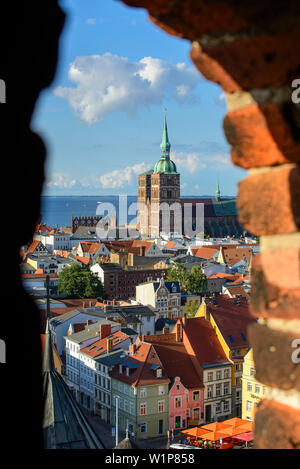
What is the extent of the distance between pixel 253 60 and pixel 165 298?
43.8m

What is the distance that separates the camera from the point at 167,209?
335 ft

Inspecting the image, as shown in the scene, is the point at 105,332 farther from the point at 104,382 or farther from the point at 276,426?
the point at 276,426

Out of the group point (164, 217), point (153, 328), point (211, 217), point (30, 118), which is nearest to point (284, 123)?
point (30, 118)

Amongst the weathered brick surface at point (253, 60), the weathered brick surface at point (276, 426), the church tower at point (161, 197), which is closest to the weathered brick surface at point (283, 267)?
the weathered brick surface at point (276, 426)

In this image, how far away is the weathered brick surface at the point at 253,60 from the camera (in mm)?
1704

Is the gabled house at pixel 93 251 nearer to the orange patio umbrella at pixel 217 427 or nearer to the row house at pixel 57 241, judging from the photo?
the row house at pixel 57 241

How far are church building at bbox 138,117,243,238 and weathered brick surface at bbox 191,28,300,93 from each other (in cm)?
9684

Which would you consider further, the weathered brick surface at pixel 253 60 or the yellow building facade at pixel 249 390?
the yellow building facade at pixel 249 390

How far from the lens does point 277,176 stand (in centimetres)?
183

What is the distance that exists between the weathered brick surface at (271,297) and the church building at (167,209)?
96775 millimetres

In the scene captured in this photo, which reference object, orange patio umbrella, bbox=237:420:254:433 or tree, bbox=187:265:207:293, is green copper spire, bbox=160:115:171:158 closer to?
tree, bbox=187:265:207:293

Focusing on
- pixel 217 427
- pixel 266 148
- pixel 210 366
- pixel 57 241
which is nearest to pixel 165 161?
pixel 57 241
